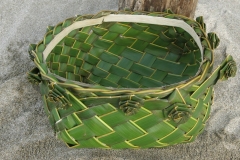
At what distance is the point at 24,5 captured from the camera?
179 cm

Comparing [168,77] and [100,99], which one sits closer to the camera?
[100,99]

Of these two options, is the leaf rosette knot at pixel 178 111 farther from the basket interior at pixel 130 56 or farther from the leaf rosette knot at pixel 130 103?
the basket interior at pixel 130 56

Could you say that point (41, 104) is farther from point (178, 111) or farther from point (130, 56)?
point (178, 111)

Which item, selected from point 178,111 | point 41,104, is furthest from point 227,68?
point 41,104

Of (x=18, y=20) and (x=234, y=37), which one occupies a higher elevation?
(x=234, y=37)

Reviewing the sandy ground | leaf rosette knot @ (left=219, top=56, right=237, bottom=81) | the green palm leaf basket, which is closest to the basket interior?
the green palm leaf basket

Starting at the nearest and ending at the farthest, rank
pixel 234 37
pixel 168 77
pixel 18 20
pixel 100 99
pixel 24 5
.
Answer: pixel 100 99 → pixel 168 77 → pixel 234 37 → pixel 18 20 → pixel 24 5

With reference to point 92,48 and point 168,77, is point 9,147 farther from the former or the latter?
point 168,77

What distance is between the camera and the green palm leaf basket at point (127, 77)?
87 centimetres

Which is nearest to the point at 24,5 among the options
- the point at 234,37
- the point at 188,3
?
the point at 188,3

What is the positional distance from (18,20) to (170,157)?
102 centimetres

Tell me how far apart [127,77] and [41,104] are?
319 mm

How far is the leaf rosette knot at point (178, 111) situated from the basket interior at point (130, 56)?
377 millimetres

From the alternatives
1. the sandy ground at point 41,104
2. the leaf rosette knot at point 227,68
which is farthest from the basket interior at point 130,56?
the leaf rosette knot at point 227,68
